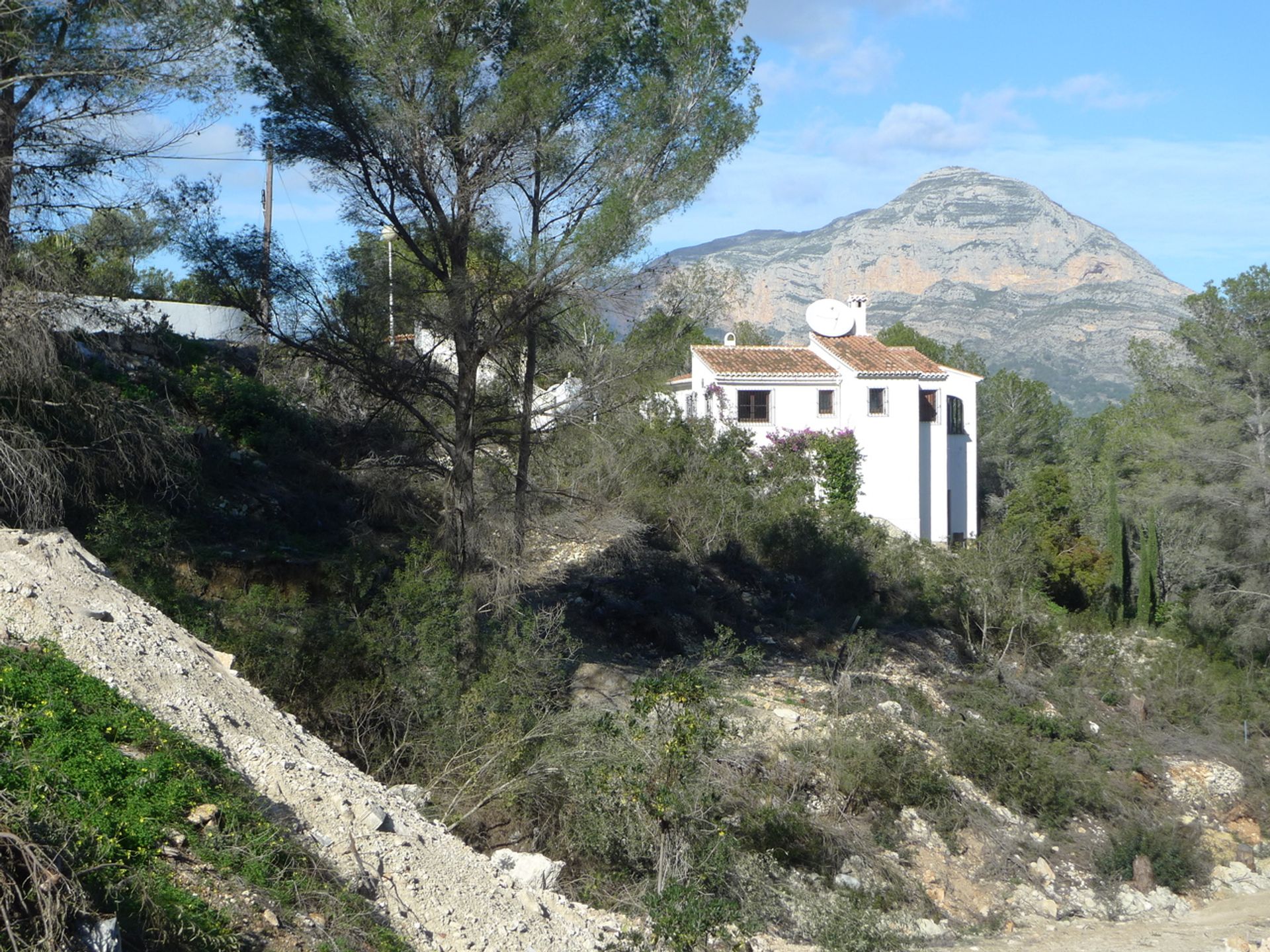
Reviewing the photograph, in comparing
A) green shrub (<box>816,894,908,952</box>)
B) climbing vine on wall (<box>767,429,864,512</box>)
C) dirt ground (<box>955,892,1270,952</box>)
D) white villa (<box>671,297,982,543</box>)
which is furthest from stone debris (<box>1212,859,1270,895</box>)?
white villa (<box>671,297,982,543</box>)

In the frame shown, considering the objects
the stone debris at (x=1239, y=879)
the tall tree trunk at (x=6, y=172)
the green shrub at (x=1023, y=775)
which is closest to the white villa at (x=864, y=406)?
the green shrub at (x=1023, y=775)

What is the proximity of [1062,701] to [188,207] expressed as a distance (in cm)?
1685

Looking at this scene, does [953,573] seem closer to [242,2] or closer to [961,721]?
[961,721]

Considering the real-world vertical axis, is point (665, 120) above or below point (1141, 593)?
above

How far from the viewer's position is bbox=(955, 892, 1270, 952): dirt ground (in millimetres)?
12969

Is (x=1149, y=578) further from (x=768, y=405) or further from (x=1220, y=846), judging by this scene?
(x=1220, y=846)

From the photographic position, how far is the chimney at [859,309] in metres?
34.8

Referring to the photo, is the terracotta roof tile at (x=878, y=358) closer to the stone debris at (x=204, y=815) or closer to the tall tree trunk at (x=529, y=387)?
the tall tree trunk at (x=529, y=387)

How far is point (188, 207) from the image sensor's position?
44.2 feet

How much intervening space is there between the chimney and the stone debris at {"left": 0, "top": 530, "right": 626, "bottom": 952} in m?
27.8

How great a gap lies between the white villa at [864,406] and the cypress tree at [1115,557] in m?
4.38

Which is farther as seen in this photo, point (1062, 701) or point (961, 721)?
point (1062, 701)

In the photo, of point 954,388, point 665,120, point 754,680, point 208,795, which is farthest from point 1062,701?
point 208,795

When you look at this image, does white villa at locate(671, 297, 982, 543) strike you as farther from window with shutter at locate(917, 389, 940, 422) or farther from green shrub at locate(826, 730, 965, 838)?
green shrub at locate(826, 730, 965, 838)
